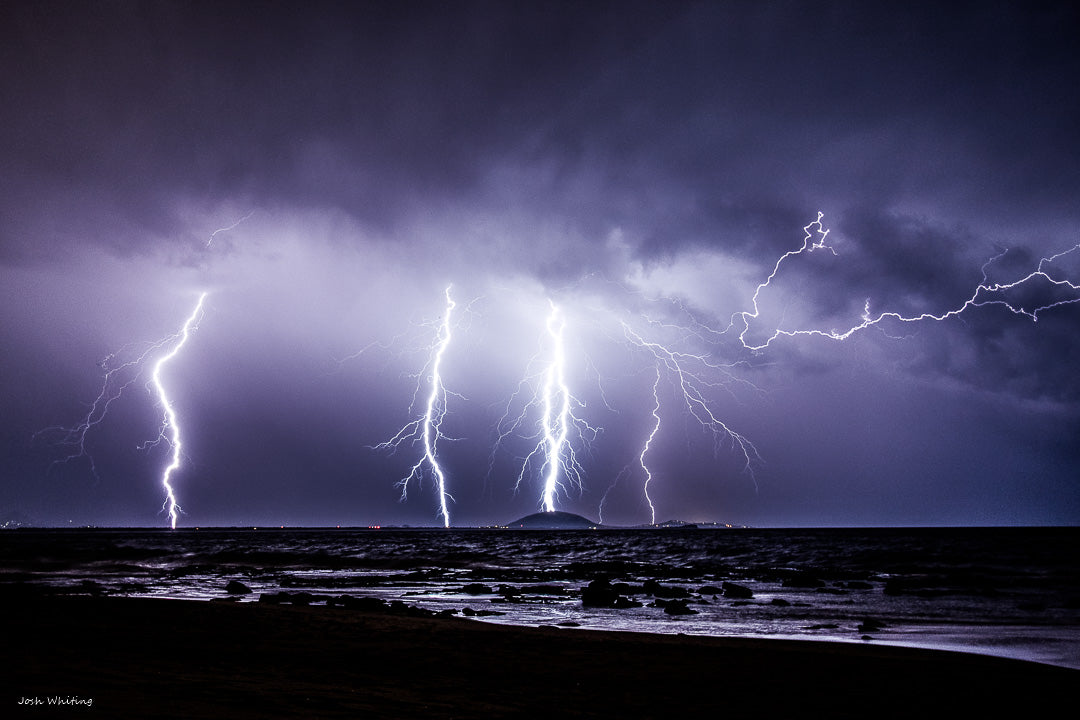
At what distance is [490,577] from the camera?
30.4 metres

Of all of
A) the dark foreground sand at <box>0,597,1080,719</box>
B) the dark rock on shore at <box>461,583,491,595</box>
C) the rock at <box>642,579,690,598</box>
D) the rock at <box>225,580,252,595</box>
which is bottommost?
the dark rock on shore at <box>461,583,491,595</box>

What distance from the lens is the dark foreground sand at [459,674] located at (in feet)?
19.9

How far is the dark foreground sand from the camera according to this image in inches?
239

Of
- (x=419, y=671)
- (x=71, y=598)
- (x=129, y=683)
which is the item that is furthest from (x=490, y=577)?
(x=129, y=683)

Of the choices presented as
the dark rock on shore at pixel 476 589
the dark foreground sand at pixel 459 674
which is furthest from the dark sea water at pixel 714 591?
the dark foreground sand at pixel 459 674

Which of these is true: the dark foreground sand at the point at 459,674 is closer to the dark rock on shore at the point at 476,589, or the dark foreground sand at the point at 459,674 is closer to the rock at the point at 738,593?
the rock at the point at 738,593

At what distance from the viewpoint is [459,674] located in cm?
828

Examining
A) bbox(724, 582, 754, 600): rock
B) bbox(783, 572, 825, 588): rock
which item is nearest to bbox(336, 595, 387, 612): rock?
bbox(724, 582, 754, 600): rock

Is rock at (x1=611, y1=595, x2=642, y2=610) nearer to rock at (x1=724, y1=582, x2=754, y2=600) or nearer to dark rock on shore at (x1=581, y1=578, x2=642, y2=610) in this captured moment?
dark rock on shore at (x1=581, y1=578, x2=642, y2=610)

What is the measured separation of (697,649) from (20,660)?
8.99 metres

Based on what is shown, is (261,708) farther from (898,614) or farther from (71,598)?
(898,614)

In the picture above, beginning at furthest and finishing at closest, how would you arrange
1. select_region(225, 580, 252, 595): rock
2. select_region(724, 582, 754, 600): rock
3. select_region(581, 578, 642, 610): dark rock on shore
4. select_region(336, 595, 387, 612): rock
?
select_region(225, 580, 252, 595): rock
select_region(724, 582, 754, 600): rock
select_region(581, 578, 642, 610): dark rock on shore
select_region(336, 595, 387, 612): rock

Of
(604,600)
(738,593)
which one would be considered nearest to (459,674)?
(604,600)

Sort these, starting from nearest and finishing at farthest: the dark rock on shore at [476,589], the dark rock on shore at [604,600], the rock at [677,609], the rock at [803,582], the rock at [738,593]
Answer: the rock at [677,609] < the dark rock on shore at [604,600] < the rock at [738,593] < the dark rock on shore at [476,589] < the rock at [803,582]
